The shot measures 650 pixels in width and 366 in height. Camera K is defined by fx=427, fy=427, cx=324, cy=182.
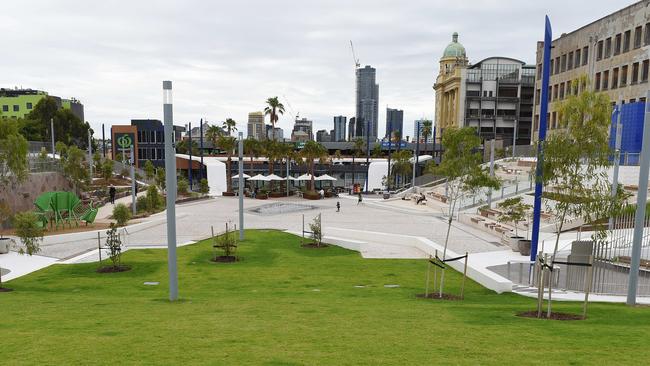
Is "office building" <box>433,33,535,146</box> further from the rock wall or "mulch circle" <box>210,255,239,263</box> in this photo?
"mulch circle" <box>210,255,239,263</box>

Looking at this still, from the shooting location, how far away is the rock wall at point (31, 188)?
29406 mm

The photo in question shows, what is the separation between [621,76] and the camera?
42.8 m

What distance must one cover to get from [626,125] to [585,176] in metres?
33.0

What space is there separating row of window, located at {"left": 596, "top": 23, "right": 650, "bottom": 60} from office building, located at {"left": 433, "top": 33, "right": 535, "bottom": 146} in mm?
54917

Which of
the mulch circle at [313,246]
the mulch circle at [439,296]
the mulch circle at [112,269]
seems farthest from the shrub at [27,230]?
the mulch circle at [439,296]

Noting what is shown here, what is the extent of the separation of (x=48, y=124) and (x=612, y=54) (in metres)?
Result: 83.5

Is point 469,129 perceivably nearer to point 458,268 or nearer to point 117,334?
point 458,268

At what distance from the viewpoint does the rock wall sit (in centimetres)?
2941

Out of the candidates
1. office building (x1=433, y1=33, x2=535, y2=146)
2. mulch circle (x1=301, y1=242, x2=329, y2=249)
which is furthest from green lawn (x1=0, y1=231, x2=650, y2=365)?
office building (x1=433, y1=33, x2=535, y2=146)

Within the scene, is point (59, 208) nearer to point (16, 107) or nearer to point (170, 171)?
point (170, 171)

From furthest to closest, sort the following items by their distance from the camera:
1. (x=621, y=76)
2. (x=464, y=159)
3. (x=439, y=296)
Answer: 1. (x=621, y=76)
2. (x=464, y=159)
3. (x=439, y=296)

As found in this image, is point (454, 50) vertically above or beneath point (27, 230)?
above

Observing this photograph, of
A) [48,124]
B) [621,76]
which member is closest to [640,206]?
[621,76]

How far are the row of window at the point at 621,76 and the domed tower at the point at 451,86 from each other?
53.0 m
